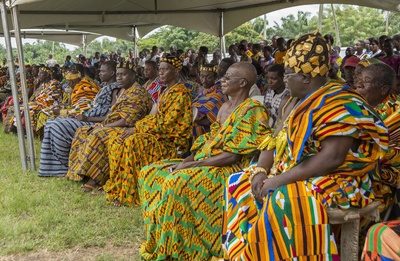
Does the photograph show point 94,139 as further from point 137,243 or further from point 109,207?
point 137,243

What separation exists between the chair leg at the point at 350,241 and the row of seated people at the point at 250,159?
12cm

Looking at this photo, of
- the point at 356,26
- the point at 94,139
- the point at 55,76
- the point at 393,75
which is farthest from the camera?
the point at 356,26

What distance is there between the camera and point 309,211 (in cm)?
264

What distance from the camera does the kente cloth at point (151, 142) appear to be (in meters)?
5.09

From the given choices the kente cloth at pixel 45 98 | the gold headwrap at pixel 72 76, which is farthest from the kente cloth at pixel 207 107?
the kente cloth at pixel 45 98

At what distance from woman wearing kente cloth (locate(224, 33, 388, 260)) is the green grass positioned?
173cm

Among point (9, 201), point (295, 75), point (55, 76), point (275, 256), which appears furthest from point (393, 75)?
point (55, 76)

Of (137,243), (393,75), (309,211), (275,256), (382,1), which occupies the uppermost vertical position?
(382,1)

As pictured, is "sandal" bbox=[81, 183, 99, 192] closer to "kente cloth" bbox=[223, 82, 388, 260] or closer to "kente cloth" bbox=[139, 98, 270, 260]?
"kente cloth" bbox=[139, 98, 270, 260]

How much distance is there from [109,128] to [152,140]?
851 mm

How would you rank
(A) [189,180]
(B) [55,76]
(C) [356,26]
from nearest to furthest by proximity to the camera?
(A) [189,180] < (B) [55,76] < (C) [356,26]

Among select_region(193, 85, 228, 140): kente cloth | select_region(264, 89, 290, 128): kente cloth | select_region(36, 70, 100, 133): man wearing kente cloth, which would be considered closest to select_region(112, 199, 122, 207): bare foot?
select_region(193, 85, 228, 140): kente cloth

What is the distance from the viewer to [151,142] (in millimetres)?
5266

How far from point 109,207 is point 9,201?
117 centimetres
